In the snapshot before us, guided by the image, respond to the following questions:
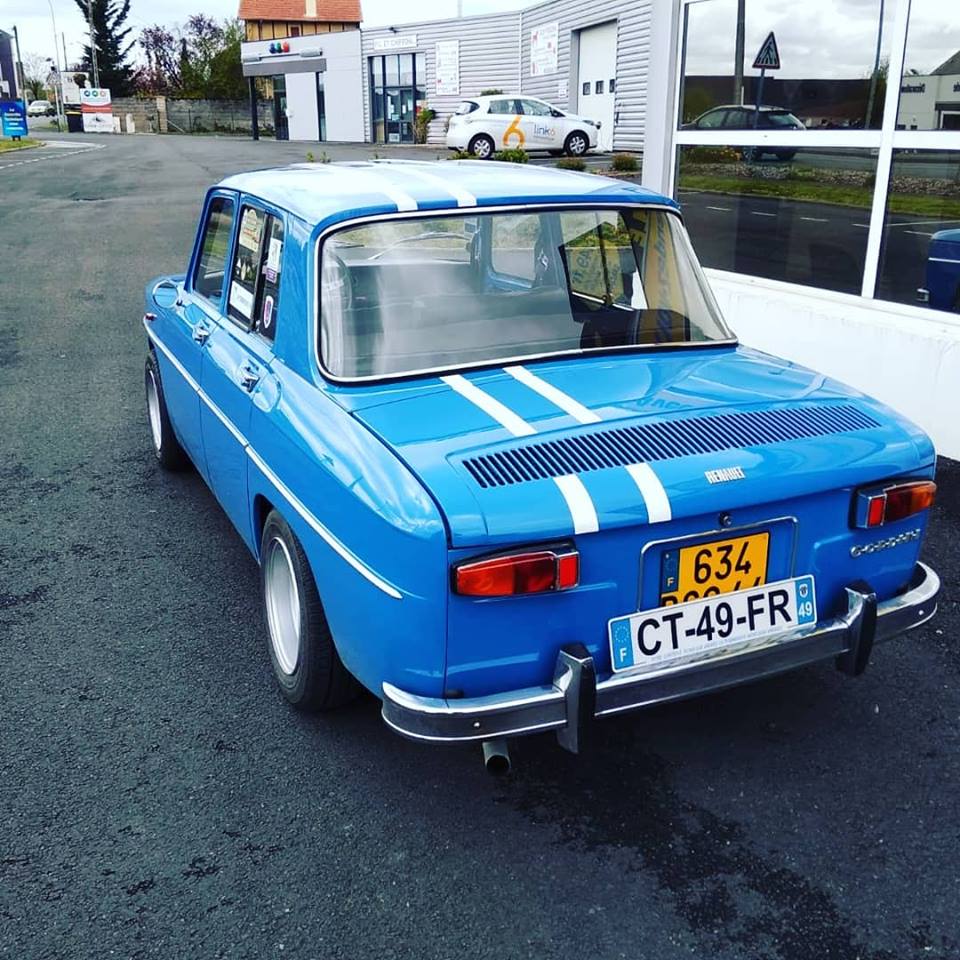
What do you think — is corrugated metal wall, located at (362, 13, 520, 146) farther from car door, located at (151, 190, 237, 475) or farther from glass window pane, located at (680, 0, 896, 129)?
car door, located at (151, 190, 237, 475)

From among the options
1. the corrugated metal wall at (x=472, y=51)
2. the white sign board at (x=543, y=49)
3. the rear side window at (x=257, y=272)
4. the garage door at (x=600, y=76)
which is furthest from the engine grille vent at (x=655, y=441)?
the corrugated metal wall at (x=472, y=51)

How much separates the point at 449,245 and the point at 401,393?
72 cm

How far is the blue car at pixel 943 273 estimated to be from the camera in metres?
5.91

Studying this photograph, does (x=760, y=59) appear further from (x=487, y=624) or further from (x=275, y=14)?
(x=275, y=14)

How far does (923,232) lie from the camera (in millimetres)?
6168

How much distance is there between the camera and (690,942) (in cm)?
236

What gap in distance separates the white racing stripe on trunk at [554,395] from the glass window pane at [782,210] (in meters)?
4.20

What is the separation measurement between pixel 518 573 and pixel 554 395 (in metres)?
0.75

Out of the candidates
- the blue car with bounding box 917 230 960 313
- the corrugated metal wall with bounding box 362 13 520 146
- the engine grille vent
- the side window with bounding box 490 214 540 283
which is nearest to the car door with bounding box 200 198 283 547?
the side window with bounding box 490 214 540 283

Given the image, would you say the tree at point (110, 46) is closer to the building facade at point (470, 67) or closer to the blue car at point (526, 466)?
the building facade at point (470, 67)

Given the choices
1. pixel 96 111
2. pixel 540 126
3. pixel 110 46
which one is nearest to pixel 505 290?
pixel 540 126

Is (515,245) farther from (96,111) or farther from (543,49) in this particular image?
(96,111)

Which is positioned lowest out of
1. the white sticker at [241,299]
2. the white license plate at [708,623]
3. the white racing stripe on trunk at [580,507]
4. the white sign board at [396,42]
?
the white license plate at [708,623]

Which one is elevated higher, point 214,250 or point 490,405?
point 214,250
